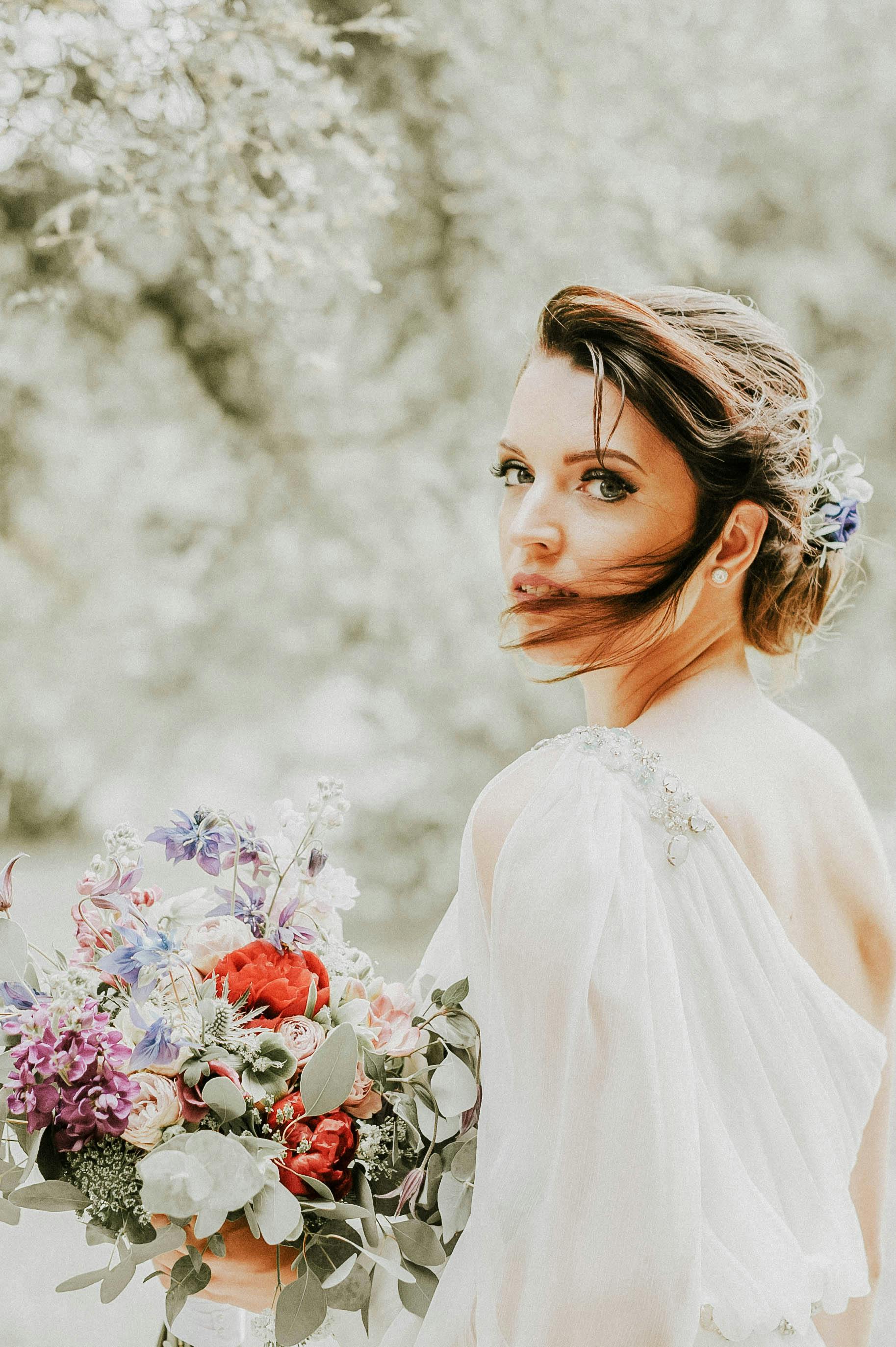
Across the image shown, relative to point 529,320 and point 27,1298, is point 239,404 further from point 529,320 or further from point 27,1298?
point 27,1298

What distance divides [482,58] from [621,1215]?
6.98 feet

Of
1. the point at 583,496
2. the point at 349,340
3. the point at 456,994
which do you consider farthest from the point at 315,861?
the point at 349,340

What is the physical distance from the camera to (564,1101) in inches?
27.6

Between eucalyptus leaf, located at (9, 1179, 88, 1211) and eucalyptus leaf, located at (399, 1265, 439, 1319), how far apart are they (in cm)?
26

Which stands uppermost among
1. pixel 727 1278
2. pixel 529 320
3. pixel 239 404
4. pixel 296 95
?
pixel 296 95

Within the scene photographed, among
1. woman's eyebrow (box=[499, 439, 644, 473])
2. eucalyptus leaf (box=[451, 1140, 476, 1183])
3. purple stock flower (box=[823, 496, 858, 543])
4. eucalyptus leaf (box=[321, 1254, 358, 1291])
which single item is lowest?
eucalyptus leaf (box=[321, 1254, 358, 1291])

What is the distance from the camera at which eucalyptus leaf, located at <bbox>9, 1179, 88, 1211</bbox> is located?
76cm

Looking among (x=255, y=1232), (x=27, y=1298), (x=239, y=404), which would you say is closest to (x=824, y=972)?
(x=255, y=1232)

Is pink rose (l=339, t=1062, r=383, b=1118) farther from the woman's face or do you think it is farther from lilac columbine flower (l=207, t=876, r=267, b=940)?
the woman's face

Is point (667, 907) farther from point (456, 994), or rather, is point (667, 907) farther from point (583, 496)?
point (583, 496)

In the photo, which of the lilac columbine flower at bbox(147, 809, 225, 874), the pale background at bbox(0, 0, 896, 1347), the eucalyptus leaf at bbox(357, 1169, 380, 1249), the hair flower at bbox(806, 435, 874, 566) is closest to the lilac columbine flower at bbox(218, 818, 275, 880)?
the lilac columbine flower at bbox(147, 809, 225, 874)

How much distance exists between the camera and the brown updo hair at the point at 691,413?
84 cm

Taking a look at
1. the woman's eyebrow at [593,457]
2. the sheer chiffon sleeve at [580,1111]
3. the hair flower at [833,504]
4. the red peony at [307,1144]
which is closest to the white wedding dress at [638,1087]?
the sheer chiffon sleeve at [580,1111]

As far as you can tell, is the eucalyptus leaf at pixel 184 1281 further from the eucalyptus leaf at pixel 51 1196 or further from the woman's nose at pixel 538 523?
the woman's nose at pixel 538 523
